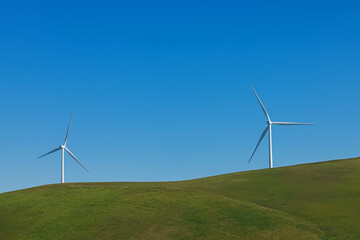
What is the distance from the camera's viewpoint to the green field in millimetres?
52250

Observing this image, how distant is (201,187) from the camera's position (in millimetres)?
74312

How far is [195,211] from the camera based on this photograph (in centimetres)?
5812

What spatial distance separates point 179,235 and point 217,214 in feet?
24.7

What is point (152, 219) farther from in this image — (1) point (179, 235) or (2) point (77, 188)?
(2) point (77, 188)

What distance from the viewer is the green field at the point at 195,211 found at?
52.2 metres

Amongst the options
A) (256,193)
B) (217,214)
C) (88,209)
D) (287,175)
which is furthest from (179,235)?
(287,175)

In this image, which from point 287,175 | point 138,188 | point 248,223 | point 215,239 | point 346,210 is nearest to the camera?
point 215,239

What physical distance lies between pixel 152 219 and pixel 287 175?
32906 millimetres

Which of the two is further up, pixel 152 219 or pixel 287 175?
pixel 287 175

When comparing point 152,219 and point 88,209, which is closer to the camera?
point 152,219

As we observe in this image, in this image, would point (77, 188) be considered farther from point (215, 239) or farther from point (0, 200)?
point (215, 239)

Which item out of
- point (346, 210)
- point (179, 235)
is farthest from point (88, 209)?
point (346, 210)

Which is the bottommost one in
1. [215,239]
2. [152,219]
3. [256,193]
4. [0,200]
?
[215,239]

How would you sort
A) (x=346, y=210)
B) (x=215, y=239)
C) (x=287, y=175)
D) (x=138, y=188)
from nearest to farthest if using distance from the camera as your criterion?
(x=215, y=239) → (x=346, y=210) → (x=138, y=188) → (x=287, y=175)
